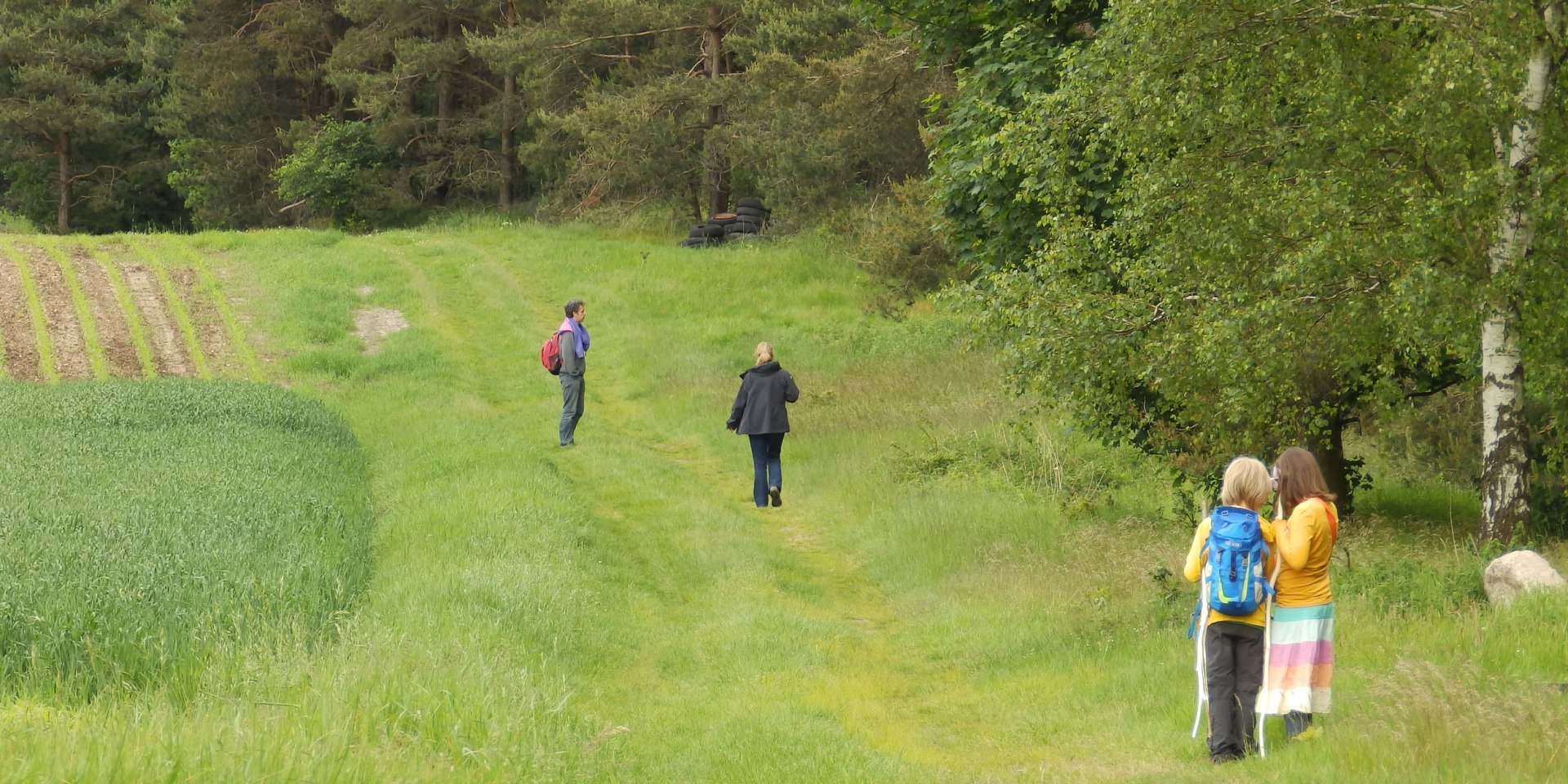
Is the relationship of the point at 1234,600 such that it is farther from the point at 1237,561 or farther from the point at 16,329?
the point at 16,329

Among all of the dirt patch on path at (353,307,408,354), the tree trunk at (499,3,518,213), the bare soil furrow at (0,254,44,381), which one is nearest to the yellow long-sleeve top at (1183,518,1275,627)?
the dirt patch on path at (353,307,408,354)

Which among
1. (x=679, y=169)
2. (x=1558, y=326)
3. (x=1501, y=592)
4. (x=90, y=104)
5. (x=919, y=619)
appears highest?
(x=90, y=104)

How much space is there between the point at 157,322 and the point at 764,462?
55.0 feet

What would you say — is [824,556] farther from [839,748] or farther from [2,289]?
[2,289]

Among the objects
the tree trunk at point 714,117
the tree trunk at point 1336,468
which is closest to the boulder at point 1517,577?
the tree trunk at point 1336,468

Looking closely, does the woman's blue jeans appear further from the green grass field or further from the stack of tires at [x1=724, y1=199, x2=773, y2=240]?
the stack of tires at [x1=724, y1=199, x2=773, y2=240]

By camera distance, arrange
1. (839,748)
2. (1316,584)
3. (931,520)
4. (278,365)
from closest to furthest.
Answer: (1316,584) < (839,748) < (931,520) < (278,365)

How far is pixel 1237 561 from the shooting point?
6617mm

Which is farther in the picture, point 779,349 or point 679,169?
point 679,169

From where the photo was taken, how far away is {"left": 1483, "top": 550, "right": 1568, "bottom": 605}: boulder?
8.23 m

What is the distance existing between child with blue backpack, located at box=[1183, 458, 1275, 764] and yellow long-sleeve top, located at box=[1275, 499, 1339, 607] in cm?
10

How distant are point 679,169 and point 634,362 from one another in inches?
628

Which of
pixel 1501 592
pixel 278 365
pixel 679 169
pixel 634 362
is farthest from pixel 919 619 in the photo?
pixel 679 169

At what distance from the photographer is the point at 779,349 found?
24578mm
